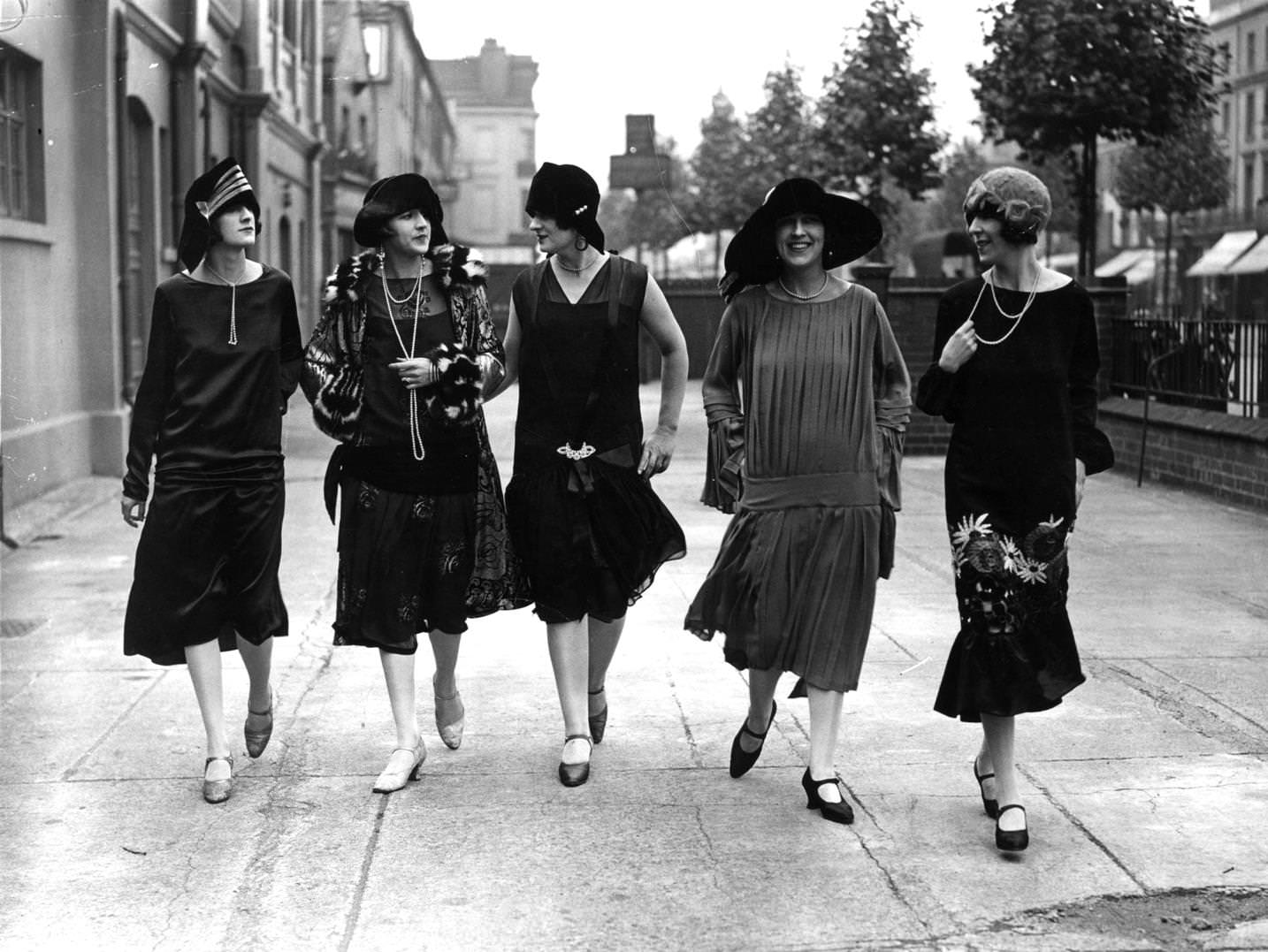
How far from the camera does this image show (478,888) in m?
4.36

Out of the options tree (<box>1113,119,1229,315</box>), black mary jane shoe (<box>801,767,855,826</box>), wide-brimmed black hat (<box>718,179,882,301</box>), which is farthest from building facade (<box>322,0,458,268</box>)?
black mary jane shoe (<box>801,767,855,826</box>)

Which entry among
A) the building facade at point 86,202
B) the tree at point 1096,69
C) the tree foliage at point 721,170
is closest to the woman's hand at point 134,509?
the building facade at point 86,202

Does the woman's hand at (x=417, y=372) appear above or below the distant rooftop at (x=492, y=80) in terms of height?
below

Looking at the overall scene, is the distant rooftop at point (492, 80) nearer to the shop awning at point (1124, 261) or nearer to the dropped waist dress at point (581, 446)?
the shop awning at point (1124, 261)

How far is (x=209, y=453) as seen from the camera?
5.27 m

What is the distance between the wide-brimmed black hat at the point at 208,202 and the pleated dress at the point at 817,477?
5.00 feet

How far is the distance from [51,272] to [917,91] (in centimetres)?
1320

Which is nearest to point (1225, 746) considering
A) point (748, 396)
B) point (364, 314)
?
point (748, 396)

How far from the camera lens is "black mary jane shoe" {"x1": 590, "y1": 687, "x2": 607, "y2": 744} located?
5.84m

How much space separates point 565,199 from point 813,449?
1.08 metres

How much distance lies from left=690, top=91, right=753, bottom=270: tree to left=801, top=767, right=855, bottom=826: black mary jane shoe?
103 ft

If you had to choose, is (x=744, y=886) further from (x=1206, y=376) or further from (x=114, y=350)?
(x=114, y=350)

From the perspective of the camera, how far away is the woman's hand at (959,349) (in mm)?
4738

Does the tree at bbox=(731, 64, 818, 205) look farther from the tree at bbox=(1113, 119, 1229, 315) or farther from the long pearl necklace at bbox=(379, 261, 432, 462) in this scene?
the long pearl necklace at bbox=(379, 261, 432, 462)
